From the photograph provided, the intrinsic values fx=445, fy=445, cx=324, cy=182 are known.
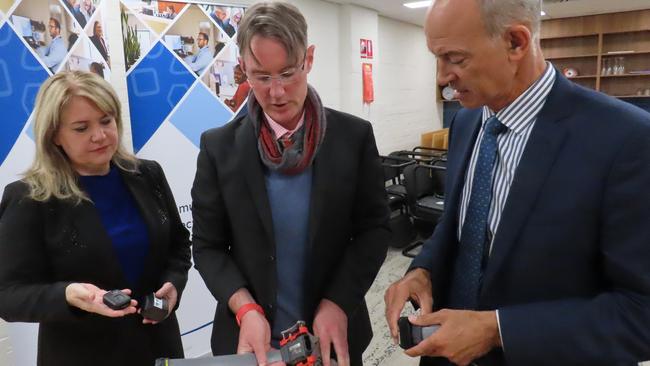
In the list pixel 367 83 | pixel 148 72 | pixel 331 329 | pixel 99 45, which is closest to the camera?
pixel 331 329

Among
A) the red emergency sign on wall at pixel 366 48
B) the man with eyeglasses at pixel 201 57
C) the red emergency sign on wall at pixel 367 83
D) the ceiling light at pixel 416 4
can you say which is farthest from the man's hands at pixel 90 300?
the ceiling light at pixel 416 4

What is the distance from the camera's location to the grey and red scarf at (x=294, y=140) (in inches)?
44.3

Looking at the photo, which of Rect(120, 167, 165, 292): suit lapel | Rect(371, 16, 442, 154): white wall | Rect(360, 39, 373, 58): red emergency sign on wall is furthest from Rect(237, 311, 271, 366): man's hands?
Rect(371, 16, 442, 154): white wall

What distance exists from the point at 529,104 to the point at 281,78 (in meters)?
0.55

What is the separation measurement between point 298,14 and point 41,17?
1.58 metres

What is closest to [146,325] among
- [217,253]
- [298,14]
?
[217,253]

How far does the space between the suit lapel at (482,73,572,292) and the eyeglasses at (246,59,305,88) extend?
0.54 m

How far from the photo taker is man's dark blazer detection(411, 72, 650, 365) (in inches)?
30.7

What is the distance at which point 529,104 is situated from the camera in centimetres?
93

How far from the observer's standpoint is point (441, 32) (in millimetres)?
894

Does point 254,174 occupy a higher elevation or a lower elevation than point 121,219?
higher

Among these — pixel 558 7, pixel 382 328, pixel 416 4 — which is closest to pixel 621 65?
pixel 558 7

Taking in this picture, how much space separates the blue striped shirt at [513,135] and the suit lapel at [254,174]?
53cm

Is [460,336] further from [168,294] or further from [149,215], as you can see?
[149,215]
